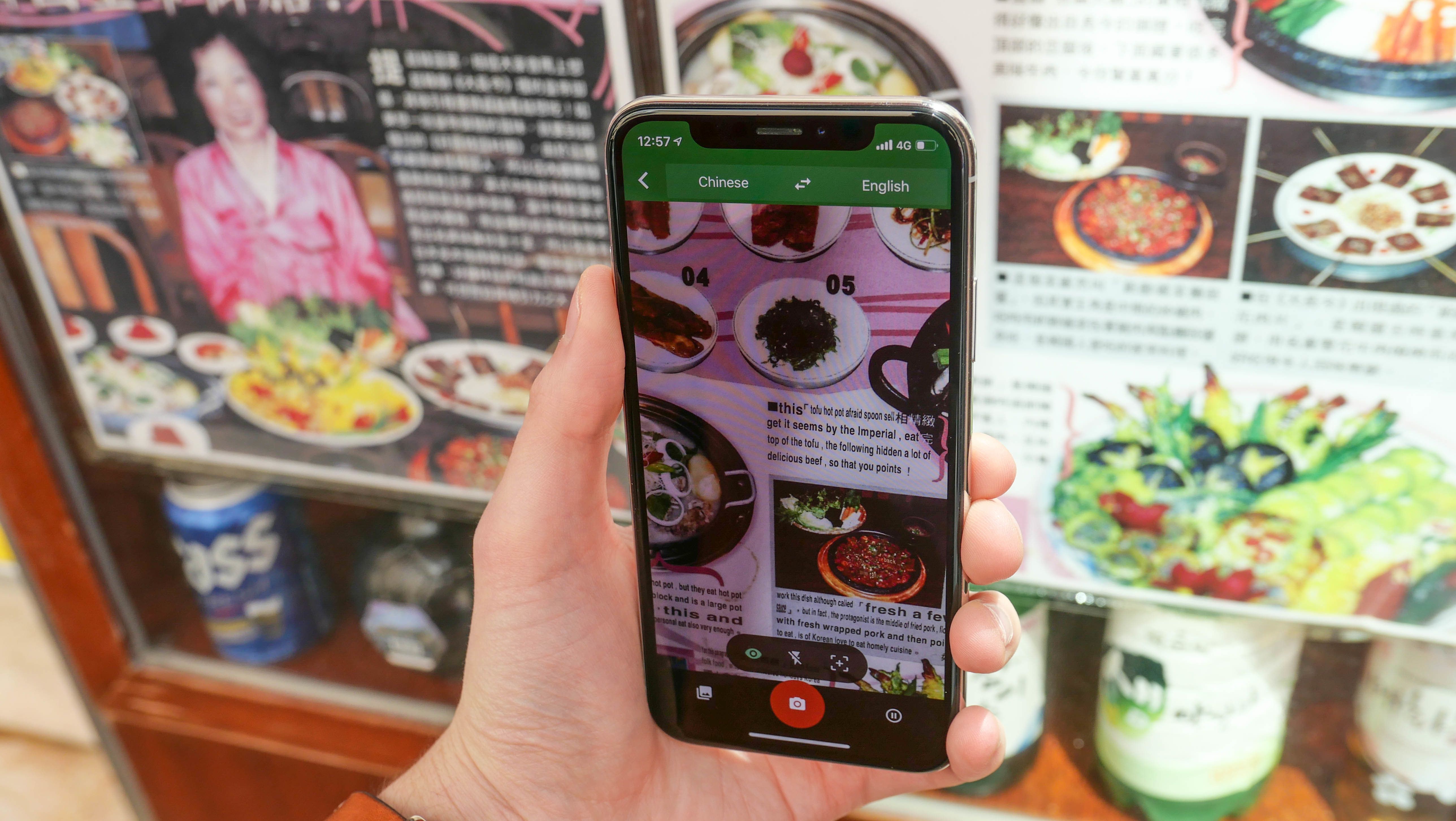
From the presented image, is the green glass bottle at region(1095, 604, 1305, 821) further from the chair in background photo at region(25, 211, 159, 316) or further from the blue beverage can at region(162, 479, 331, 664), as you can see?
the chair in background photo at region(25, 211, 159, 316)

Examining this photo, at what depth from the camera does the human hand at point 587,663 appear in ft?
1.85

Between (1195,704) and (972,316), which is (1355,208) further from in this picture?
(1195,704)

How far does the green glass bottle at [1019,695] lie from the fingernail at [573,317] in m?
0.46

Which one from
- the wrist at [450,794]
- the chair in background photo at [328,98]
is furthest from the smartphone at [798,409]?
the chair in background photo at [328,98]

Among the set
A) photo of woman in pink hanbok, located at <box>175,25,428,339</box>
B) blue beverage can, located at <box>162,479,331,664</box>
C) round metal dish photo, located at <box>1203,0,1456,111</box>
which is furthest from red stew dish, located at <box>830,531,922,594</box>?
blue beverage can, located at <box>162,479,331,664</box>

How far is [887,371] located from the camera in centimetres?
53

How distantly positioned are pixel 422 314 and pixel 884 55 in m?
0.46

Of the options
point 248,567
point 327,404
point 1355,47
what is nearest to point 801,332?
point 1355,47

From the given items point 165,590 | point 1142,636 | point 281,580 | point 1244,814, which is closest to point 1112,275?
point 1142,636

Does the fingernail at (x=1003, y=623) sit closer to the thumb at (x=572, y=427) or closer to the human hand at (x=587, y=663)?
the human hand at (x=587, y=663)

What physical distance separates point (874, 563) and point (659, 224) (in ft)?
0.74

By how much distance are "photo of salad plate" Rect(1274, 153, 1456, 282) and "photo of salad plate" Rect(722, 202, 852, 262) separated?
0.32m

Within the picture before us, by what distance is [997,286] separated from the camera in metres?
0.72

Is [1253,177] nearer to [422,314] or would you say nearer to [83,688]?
[422,314]
